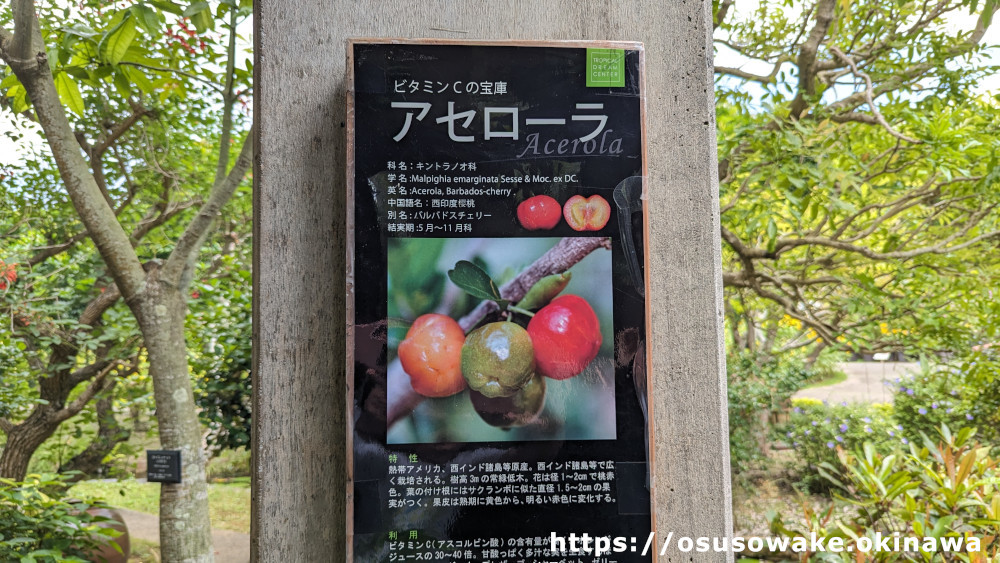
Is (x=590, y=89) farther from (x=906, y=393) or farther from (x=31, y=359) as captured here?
(x=906, y=393)

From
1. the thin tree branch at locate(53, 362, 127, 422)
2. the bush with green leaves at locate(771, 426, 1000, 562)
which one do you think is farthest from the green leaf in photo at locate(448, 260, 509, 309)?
the thin tree branch at locate(53, 362, 127, 422)

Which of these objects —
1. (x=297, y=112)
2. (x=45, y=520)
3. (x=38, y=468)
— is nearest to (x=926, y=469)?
(x=297, y=112)

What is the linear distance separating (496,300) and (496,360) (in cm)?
10

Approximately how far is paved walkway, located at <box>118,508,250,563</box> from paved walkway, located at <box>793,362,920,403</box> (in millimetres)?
5400

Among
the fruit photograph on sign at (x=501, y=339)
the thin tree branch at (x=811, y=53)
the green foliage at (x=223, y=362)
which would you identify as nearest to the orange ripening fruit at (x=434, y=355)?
the fruit photograph on sign at (x=501, y=339)

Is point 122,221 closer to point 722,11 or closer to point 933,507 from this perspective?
point 722,11

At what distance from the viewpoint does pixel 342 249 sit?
1.03 meters

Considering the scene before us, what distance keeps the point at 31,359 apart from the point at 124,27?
302 cm

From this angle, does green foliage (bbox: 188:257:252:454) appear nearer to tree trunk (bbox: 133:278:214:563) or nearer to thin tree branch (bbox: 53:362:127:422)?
tree trunk (bbox: 133:278:214:563)

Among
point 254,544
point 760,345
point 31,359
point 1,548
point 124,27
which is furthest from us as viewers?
point 760,345

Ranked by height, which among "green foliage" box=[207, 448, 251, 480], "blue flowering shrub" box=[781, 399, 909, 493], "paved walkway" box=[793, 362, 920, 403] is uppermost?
"paved walkway" box=[793, 362, 920, 403]

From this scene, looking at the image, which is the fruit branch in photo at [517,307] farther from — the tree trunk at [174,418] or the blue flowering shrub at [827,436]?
the blue flowering shrub at [827,436]

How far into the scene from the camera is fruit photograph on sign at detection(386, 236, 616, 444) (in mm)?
966

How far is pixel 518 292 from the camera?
39.1 inches
